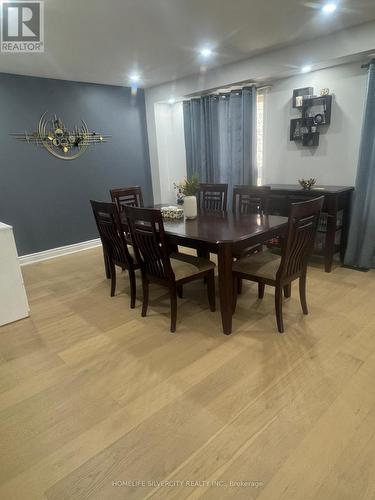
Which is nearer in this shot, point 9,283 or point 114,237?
point 9,283

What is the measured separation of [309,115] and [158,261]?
2711 mm

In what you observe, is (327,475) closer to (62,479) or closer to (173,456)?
(173,456)

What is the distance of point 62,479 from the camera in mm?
1375

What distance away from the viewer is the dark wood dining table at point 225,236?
221cm

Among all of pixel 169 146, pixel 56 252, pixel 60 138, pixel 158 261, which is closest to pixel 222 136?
pixel 169 146

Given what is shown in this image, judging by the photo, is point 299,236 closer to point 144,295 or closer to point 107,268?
point 144,295

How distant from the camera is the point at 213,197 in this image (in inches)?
143

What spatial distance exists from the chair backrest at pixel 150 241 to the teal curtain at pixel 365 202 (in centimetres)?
224

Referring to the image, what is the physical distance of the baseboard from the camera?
14.1 feet

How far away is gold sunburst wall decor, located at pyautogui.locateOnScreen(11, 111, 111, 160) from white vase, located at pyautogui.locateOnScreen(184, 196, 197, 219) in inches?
96.7

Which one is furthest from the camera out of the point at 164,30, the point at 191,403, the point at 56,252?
the point at 56,252

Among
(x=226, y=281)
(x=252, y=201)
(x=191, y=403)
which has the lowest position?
(x=191, y=403)

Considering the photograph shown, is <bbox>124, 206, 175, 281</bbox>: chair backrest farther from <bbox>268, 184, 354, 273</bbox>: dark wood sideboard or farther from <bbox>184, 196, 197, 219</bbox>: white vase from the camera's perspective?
<bbox>268, 184, 354, 273</bbox>: dark wood sideboard

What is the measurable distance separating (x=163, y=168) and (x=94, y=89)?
5.25 feet
